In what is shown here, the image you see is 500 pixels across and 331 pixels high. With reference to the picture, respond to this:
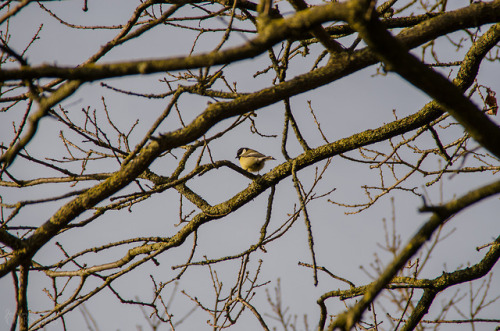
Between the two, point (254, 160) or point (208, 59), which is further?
point (254, 160)

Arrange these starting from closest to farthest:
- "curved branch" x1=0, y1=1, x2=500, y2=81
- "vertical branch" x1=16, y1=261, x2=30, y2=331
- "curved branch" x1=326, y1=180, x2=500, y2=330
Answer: "curved branch" x1=0, y1=1, x2=500, y2=81, "curved branch" x1=326, y1=180, x2=500, y2=330, "vertical branch" x1=16, y1=261, x2=30, y2=331

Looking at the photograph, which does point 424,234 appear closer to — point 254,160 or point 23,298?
point 23,298

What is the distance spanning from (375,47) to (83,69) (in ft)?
3.93

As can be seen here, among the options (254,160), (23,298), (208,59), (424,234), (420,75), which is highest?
(254,160)

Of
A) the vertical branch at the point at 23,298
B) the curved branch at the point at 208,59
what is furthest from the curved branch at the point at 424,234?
the vertical branch at the point at 23,298

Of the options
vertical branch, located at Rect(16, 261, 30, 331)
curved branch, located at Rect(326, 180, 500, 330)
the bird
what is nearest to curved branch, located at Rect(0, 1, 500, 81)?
curved branch, located at Rect(326, 180, 500, 330)

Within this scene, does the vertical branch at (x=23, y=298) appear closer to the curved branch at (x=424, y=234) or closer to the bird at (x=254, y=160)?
the curved branch at (x=424, y=234)

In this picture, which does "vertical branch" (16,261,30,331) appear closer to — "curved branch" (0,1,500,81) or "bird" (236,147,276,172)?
"curved branch" (0,1,500,81)

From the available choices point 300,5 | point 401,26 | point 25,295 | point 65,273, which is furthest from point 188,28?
point 25,295

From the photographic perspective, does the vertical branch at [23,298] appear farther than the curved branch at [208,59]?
Yes

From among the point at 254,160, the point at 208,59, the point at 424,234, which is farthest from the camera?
the point at 254,160

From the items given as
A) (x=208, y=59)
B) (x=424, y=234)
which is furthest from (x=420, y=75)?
(x=208, y=59)

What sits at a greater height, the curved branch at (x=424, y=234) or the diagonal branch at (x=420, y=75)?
the diagonal branch at (x=420, y=75)

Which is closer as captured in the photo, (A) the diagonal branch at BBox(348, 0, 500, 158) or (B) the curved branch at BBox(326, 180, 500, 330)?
(A) the diagonal branch at BBox(348, 0, 500, 158)
